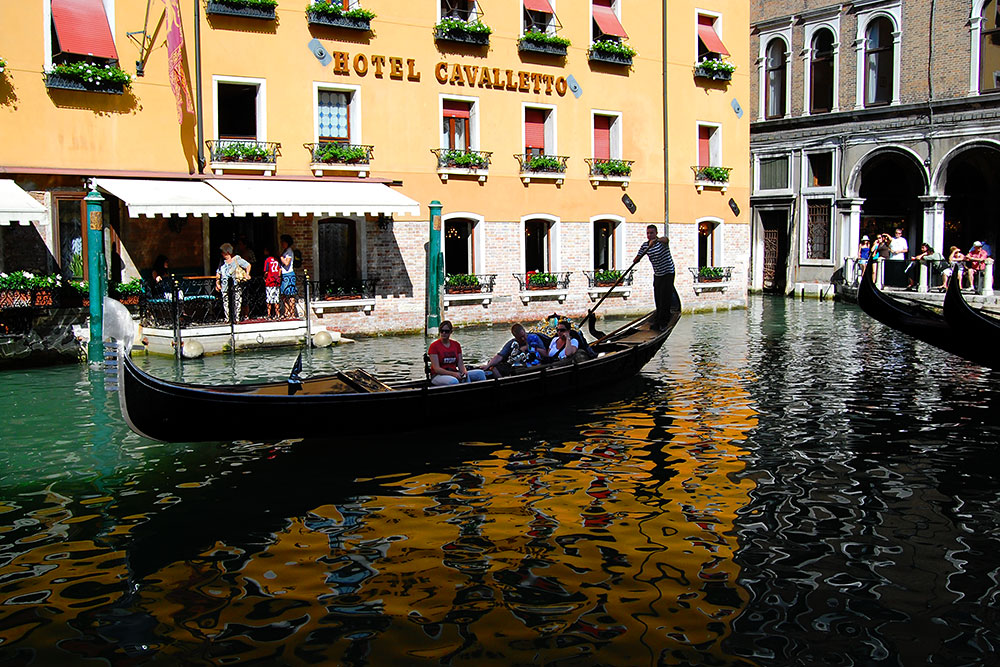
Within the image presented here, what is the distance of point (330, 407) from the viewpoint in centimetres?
720

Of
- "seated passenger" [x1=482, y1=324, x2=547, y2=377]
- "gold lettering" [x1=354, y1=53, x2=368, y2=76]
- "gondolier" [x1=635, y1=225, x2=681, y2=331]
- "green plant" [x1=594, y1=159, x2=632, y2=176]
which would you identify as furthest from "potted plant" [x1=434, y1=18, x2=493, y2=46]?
"seated passenger" [x1=482, y1=324, x2=547, y2=377]

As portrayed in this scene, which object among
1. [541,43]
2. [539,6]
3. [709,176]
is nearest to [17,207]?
[541,43]

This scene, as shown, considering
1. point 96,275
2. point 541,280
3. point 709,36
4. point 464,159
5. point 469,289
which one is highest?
point 709,36

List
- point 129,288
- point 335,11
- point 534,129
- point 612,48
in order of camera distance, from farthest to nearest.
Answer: point 612,48 → point 534,129 → point 335,11 → point 129,288

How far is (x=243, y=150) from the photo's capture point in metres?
13.9

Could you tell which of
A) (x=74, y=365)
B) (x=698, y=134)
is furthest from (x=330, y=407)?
(x=698, y=134)

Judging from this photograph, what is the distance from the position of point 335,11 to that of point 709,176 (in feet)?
28.1

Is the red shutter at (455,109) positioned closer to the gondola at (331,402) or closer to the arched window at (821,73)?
the gondola at (331,402)

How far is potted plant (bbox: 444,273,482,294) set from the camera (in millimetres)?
16047

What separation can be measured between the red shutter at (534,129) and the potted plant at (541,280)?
2.26 meters

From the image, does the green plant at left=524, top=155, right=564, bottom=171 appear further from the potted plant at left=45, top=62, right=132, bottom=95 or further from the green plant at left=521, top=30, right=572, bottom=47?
the potted plant at left=45, top=62, right=132, bottom=95

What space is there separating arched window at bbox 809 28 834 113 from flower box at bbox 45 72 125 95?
57.7 ft

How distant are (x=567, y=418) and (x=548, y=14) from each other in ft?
34.8

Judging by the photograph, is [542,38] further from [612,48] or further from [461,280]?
[461,280]
